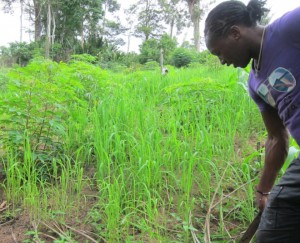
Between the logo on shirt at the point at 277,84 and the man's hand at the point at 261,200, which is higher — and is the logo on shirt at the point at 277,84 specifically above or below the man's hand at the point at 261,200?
above

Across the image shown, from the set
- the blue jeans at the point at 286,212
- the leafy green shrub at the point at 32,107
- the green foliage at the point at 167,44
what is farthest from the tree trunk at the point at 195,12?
the blue jeans at the point at 286,212

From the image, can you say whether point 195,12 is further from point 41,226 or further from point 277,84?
point 277,84

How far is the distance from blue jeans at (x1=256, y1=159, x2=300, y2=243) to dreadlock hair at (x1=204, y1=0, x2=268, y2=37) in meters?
0.68

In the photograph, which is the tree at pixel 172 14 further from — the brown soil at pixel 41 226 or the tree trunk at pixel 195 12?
the brown soil at pixel 41 226

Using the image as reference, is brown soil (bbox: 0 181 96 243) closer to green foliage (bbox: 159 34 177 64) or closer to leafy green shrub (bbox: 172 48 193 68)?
leafy green shrub (bbox: 172 48 193 68)

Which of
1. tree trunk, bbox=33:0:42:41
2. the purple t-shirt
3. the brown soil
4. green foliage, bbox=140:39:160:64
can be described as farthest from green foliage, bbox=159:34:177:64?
the purple t-shirt

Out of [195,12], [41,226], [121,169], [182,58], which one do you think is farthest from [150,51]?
[41,226]

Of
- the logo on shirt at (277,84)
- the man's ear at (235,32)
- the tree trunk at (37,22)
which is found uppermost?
the tree trunk at (37,22)

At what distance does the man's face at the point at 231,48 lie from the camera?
153cm

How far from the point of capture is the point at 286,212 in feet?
4.72

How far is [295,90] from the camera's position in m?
1.39

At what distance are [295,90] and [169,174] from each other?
1216 millimetres

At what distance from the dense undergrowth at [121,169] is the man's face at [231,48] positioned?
0.84m

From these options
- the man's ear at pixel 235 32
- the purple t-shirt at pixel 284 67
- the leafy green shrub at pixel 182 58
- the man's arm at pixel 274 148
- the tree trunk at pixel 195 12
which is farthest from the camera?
the tree trunk at pixel 195 12
